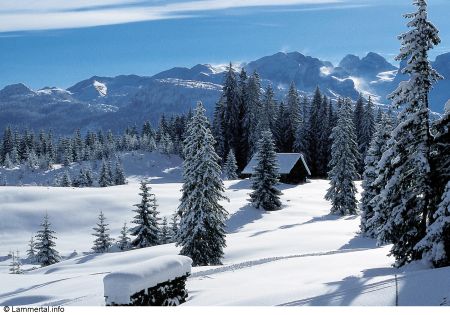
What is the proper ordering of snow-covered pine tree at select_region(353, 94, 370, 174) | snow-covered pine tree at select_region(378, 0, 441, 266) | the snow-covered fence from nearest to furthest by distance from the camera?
the snow-covered fence
snow-covered pine tree at select_region(378, 0, 441, 266)
snow-covered pine tree at select_region(353, 94, 370, 174)

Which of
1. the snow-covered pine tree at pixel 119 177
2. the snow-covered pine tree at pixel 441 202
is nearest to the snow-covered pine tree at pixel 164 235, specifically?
the snow-covered pine tree at pixel 441 202

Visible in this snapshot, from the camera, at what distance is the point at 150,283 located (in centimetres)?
1230

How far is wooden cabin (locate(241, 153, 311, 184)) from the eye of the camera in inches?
2539

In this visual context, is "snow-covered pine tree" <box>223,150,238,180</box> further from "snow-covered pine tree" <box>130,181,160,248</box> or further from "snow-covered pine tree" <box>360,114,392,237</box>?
"snow-covered pine tree" <box>360,114,392,237</box>

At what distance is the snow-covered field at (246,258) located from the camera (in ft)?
36.0

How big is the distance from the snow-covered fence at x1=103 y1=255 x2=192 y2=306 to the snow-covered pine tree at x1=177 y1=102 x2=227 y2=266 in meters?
14.8

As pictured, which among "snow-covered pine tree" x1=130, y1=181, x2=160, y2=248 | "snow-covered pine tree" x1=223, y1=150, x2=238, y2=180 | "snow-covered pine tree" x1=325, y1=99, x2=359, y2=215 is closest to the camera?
"snow-covered pine tree" x1=130, y1=181, x2=160, y2=248

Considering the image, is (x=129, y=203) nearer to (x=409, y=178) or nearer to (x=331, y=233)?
(x=331, y=233)

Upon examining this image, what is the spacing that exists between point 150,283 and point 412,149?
9.30 metres

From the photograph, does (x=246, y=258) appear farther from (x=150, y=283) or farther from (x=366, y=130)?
(x=366, y=130)

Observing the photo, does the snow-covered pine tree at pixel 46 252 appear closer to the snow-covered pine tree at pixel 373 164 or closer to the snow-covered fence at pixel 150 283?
the snow-covered pine tree at pixel 373 164

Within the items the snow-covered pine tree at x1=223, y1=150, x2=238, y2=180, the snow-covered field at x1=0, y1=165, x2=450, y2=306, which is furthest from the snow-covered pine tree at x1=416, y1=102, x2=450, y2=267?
the snow-covered pine tree at x1=223, y1=150, x2=238, y2=180

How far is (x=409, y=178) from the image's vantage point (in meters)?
15.4
